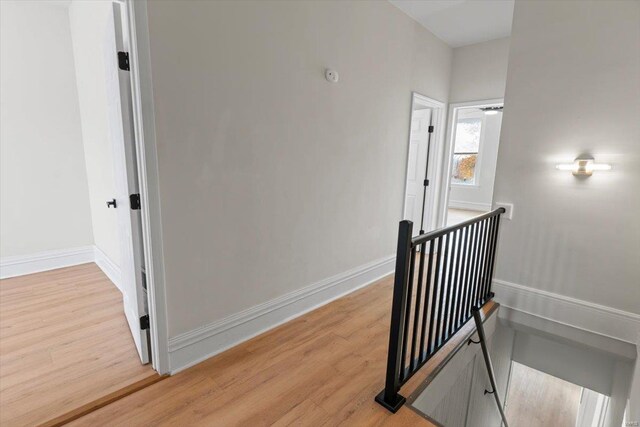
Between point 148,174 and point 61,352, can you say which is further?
point 61,352

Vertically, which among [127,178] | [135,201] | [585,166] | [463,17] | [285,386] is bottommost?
[285,386]

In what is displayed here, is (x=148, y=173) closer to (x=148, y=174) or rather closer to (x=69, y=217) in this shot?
(x=148, y=174)

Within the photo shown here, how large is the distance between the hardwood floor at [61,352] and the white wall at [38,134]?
0.64 m

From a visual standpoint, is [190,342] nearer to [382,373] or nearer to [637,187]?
[382,373]

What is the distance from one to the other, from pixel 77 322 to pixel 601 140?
447cm

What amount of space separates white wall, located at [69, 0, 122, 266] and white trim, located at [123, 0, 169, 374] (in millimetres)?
1114

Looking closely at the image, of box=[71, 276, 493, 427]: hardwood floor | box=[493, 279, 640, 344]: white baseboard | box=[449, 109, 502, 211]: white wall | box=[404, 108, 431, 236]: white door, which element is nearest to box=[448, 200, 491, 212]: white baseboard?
box=[449, 109, 502, 211]: white wall

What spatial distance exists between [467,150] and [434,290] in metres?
8.43

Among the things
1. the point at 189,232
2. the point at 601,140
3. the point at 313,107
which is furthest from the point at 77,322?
the point at 601,140

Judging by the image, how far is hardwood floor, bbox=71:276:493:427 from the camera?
1658mm

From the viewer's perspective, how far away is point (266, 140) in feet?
7.37

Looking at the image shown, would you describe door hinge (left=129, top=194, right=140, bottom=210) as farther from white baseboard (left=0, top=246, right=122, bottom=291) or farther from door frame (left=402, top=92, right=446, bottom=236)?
door frame (left=402, top=92, right=446, bottom=236)

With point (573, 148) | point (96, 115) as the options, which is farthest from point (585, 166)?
point (96, 115)

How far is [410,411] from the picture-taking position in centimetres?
174
